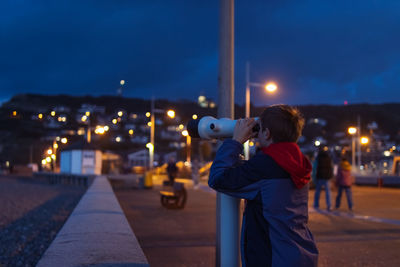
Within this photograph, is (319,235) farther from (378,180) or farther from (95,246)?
(378,180)

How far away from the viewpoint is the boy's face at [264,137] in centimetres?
245

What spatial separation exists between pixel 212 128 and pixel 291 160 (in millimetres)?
714

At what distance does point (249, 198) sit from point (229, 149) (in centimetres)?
30

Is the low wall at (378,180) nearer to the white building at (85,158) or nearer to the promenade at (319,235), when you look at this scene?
the promenade at (319,235)

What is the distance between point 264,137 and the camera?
2.47 meters

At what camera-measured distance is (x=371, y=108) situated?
459 feet

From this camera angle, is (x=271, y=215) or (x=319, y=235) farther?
(x=319, y=235)

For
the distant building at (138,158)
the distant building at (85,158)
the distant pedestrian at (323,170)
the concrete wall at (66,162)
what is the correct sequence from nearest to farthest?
the distant pedestrian at (323,170) < the distant building at (85,158) < the concrete wall at (66,162) < the distant building at (138,158)

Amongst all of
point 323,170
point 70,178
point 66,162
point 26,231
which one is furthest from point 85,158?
point 323,170

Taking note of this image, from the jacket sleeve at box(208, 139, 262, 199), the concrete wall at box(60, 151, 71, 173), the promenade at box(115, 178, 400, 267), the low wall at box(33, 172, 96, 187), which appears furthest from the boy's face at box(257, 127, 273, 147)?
the concrete wall at box(60, 151, 71, 173)

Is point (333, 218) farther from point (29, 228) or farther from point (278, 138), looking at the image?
point (278, 138)

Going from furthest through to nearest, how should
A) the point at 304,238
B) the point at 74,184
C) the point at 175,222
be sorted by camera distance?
the point at 74,184, the point at 175,222, the point at 304,238

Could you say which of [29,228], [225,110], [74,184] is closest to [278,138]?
[225,110]

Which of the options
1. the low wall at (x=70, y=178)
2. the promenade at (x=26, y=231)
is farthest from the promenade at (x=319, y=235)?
the low wall at (x=70, y=178)
